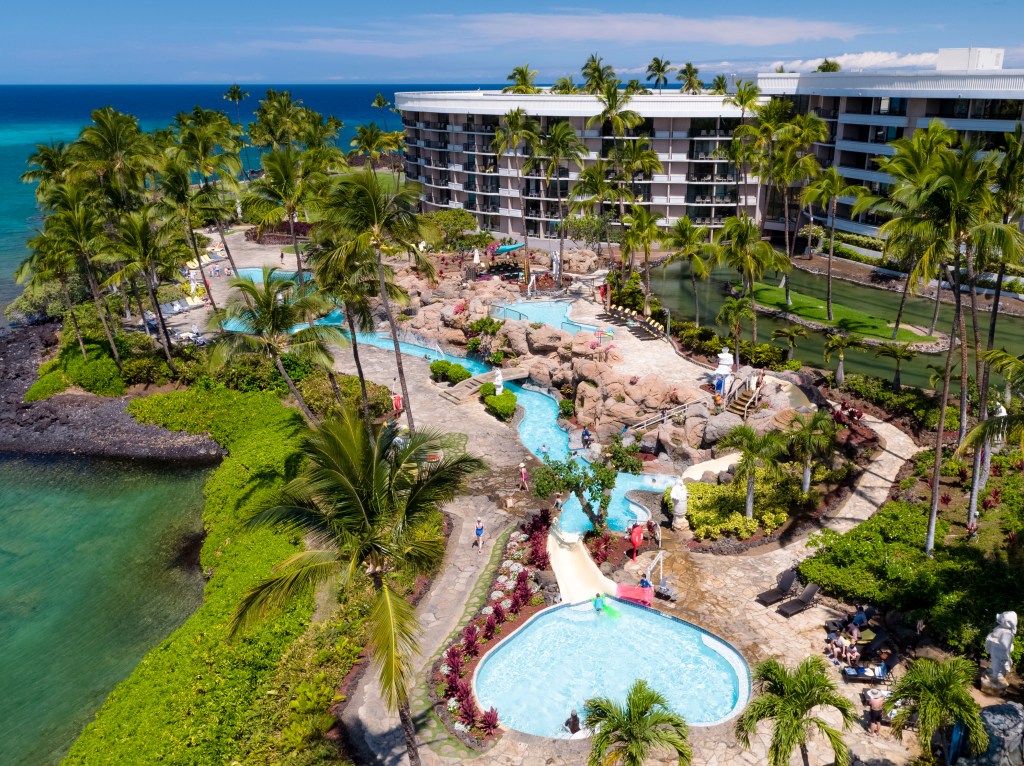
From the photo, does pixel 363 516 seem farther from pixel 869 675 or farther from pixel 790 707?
pixel 869 675

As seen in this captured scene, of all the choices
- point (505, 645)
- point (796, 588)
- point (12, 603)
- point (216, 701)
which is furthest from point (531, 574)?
point (12, 603)

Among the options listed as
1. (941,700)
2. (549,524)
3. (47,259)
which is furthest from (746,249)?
(47,259)

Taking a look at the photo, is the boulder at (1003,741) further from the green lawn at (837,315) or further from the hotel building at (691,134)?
the hotel building at (691,134)

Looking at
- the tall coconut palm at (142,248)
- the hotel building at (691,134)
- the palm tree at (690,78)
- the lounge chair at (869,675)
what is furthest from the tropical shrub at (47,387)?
the palm tree at (690,78)

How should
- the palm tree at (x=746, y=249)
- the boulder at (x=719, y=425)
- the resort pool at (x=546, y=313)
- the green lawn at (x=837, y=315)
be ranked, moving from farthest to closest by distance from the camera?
the resort pool at (x=546, y=313), the green lawn at (x=837, y=315), the palm tree at (x=746, y=249), the boulder at (x=719, y=425)

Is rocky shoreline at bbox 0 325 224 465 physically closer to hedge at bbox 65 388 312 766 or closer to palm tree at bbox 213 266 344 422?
hedge at bbox 65 388 312 766

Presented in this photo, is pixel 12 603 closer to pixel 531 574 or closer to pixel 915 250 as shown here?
pixel 531 574

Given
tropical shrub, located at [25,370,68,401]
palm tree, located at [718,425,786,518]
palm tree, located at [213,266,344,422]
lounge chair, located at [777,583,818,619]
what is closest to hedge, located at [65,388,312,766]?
palm tree, located at [213,266,344,422]
